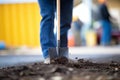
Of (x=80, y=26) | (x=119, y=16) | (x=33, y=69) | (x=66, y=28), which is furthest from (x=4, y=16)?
(x=33, y=69)

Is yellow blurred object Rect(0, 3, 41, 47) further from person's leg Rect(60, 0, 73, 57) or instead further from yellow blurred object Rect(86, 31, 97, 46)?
person's leg Rect(60, 0, 73, 57)

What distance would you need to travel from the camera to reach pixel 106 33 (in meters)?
6.91

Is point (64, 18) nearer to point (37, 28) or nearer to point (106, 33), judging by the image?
point (37, 28)

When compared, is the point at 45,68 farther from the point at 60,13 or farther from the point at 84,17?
the point at 84,17

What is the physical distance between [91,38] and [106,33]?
11.8 inches

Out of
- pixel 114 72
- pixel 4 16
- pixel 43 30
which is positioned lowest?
pixel 114 72

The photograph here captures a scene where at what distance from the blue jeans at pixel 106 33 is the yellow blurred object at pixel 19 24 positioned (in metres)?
1.26

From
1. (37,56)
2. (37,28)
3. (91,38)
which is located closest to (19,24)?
(37,28)

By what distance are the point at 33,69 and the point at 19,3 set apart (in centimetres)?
478

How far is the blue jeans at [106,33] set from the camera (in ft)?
22.5

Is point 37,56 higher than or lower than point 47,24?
lower

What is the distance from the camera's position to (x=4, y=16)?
22.1 ft

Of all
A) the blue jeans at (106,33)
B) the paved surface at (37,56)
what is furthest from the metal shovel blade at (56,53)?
the blue jeans at (106,33)

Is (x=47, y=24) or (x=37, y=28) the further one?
(x=37, y=28)
